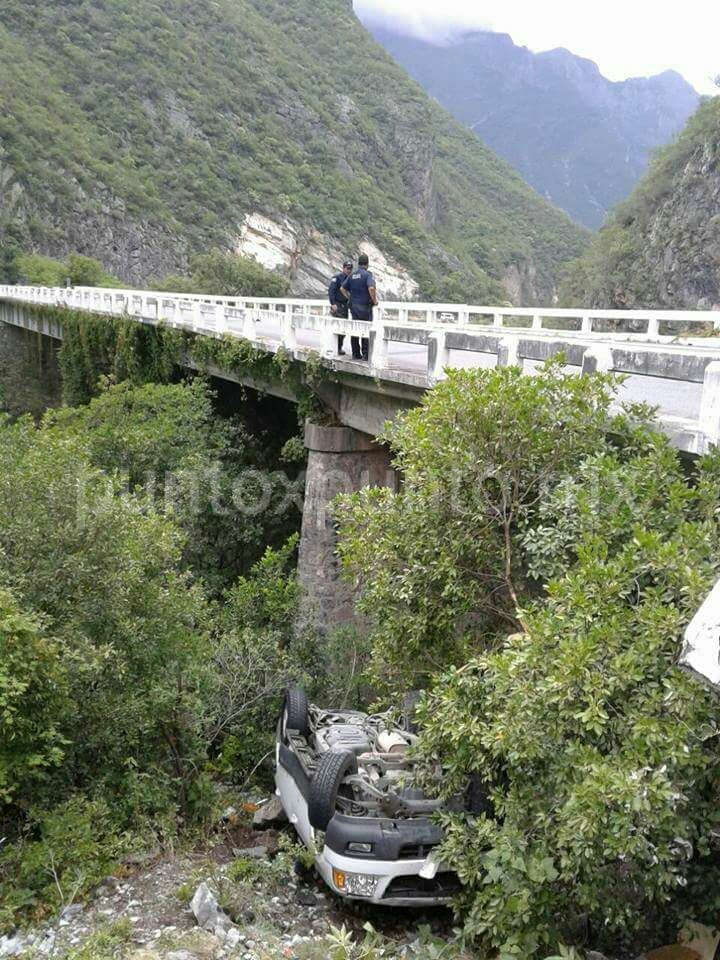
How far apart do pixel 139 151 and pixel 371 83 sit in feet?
172

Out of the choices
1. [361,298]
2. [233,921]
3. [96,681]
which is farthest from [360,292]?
[233,921]

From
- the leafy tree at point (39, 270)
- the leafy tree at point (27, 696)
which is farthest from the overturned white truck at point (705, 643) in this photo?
the leafy tree at point (39, 270)

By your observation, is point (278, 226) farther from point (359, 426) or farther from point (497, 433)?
point (497, 433)

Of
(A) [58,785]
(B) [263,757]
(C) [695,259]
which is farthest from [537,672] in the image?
(C) [695,259]

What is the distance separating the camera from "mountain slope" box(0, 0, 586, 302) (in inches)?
2815

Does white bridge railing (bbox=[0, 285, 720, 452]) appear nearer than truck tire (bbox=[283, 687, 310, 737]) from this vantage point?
Yes

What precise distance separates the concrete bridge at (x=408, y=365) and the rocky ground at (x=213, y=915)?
4.15 metres

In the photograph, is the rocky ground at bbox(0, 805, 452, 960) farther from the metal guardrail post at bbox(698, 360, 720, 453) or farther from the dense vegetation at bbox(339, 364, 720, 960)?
the metal guardrail post at bbox(698, 360, 720, 453)

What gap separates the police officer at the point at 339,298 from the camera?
1266cm

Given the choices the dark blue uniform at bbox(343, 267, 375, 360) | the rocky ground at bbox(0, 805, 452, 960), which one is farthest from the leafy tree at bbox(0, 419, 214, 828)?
the dark blue uniform at bbox(343, 267, 375, 360)

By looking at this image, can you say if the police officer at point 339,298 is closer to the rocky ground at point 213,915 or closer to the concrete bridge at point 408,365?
the concrete bridge at point 408,365

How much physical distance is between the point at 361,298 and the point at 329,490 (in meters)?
3.14

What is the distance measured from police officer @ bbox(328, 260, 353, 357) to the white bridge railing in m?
0.13

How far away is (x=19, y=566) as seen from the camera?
26.9ft
